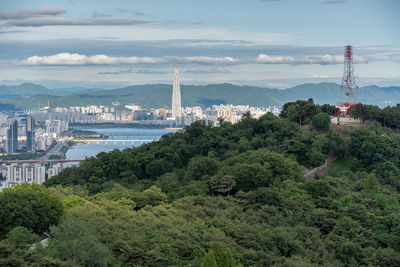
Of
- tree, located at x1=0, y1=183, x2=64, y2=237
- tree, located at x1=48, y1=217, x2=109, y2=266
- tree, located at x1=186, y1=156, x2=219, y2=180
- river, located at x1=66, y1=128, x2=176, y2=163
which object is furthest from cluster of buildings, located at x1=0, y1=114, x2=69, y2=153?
tree, located at x1=48, y1=217, x2=109, y2=266

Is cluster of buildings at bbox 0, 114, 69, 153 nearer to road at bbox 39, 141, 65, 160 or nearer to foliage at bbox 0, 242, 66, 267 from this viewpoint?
road at bbox 39, 141, 65, 160

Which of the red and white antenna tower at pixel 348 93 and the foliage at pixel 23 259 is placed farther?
the red and white antenna tower at pixel 348 93

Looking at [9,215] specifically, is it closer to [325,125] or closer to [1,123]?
[325,125]

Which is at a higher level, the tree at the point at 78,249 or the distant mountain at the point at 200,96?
the distant mountain at the point at 200,96

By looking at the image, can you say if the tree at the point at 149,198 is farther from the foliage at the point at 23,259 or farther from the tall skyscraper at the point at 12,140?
the tall skyscraper at the point at 12,140

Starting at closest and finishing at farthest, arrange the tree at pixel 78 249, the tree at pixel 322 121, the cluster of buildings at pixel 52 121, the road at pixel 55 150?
the tree at pixel 78 249, the tree at pixel 322 121, the cluster of buildings at pixel 52 121, the road at pixel 55 150

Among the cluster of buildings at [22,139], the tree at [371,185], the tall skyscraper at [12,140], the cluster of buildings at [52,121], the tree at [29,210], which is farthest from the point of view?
the cluster of buildings at [22,139]

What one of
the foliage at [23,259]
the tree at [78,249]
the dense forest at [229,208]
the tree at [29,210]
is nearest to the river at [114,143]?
the dense forest at [229,208]

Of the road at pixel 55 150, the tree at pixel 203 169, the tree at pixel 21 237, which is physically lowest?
the road at pixel 55 150

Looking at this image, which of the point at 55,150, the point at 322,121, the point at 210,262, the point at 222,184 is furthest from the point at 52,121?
the point at 210,262
